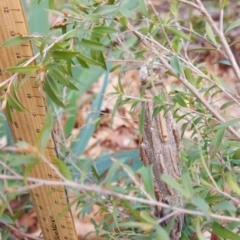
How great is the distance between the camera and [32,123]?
0.92m

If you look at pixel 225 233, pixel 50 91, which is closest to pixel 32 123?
pixel 50 91

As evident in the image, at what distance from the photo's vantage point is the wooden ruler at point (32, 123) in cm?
85

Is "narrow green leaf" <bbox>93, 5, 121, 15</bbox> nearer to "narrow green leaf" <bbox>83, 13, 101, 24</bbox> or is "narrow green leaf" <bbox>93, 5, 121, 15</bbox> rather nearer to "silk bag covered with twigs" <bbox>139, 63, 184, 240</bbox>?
"narrow green leaf" <bbox>83, 13, 101, 24</bbox>

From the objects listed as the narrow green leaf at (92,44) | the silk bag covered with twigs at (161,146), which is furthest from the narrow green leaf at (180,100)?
the narrow green leaf at (92,44)

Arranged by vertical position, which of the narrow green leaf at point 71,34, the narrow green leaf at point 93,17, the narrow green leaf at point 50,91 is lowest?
the narrow green leaf at point 50,91

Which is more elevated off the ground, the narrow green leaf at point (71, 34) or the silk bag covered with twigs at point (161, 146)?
the narrow green leaf at point (71, 34)

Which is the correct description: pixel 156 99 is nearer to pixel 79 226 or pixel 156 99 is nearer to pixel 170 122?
pixel 170 122

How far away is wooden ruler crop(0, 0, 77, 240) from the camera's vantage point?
0.85m

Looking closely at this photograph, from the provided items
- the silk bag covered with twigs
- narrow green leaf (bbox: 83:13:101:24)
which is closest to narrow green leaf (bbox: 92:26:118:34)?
narrow green leaf (bbox: 83:13:101:24)

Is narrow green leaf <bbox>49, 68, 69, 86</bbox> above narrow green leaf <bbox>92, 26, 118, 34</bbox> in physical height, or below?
below

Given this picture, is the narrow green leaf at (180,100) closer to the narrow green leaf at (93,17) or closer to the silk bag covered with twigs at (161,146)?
the silk bag covered with twigs at (161,146)

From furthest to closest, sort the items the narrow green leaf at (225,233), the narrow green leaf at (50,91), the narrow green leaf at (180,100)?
the narrow green leaf at (180,100) < the narrow green leaf at (50,91) < the narrow green leaf at (225,233)

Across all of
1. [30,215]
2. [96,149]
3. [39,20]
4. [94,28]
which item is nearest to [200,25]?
[96,149]

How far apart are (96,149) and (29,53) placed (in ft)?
4.15
